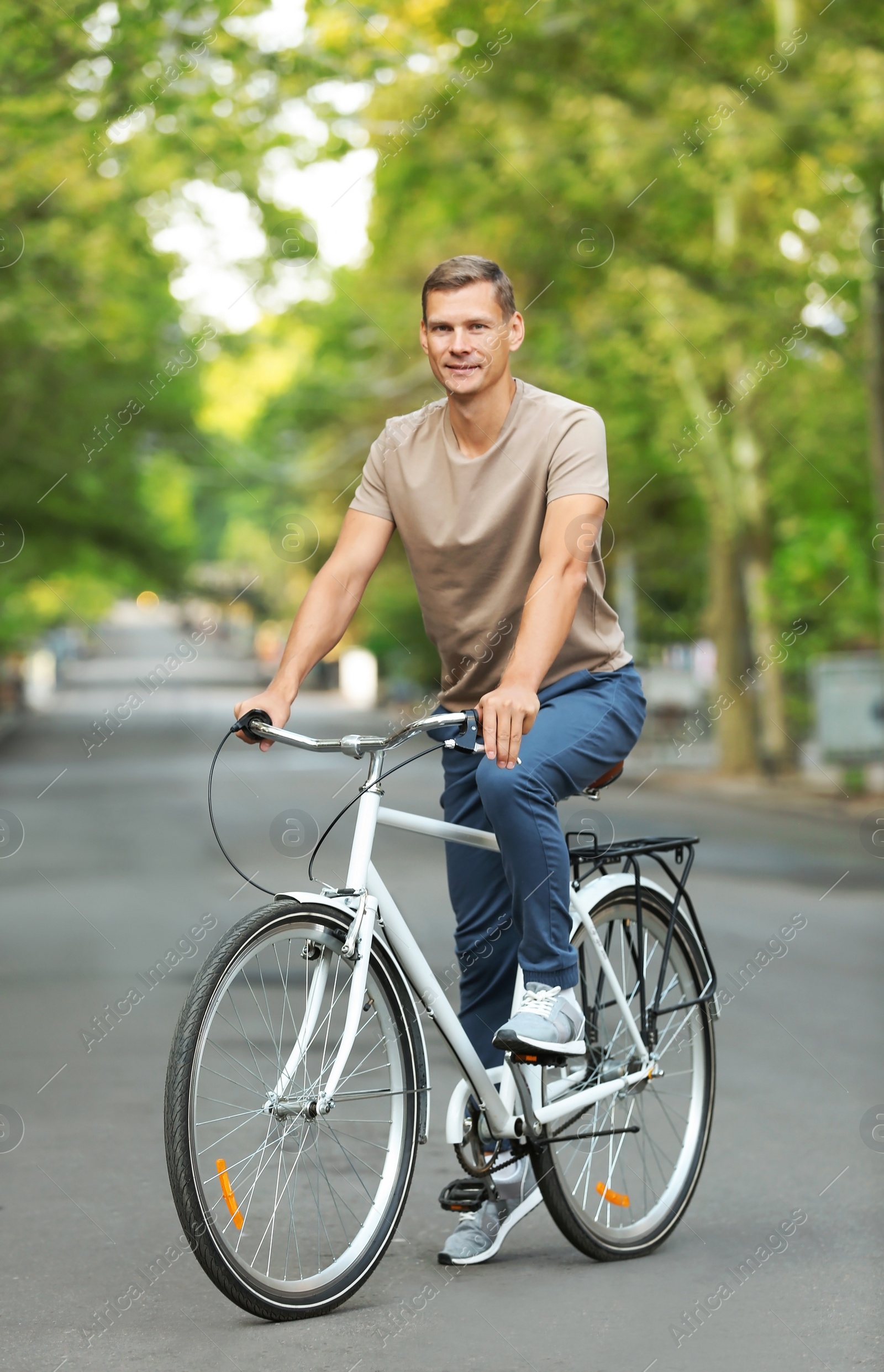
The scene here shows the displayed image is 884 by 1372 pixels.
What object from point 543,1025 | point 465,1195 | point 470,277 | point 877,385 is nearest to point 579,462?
point 470,277

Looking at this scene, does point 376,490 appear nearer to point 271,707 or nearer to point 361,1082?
point 271,707

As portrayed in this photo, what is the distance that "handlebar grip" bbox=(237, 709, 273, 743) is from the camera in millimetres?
3619

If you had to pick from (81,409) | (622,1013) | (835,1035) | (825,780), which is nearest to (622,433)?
(825,780)

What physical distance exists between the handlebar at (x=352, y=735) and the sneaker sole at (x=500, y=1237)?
3.64ft

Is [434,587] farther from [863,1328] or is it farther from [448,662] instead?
[863,1328]

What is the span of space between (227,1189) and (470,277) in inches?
74.6

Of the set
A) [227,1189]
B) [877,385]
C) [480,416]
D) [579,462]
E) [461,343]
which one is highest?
[877,385]

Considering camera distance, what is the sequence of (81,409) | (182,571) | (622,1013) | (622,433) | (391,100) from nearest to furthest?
(622,1013), (391,100), (622,433), (81,409), (182,571)

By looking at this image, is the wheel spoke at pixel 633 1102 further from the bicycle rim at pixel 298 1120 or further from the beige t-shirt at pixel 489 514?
the beige t-shirt at pixel 489 514

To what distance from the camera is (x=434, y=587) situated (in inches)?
153

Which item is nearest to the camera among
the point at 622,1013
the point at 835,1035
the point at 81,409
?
the point at 622,1013

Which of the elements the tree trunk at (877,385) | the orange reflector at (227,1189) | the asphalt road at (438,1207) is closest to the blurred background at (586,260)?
the tree trunk at (877,385)

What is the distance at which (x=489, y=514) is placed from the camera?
379 cm

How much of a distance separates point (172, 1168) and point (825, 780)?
20067 mm
